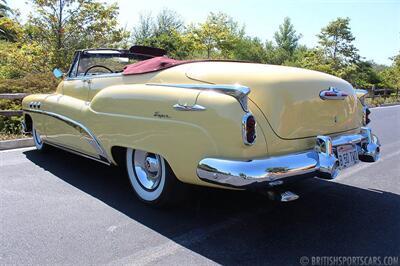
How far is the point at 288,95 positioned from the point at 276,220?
107 centimetres

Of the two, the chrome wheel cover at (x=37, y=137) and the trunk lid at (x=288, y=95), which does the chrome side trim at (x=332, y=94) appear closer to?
the trunk lid at (x=288, y=95)

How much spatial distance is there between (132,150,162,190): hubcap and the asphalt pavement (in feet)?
0.73

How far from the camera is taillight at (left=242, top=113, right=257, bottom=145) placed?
2975 mm

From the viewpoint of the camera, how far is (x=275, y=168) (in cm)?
297

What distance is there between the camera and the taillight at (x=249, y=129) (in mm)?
2975

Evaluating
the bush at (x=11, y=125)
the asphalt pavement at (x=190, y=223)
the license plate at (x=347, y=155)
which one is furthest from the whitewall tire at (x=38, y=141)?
the license plate at (x=347, y=155)

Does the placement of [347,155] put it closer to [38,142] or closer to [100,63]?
[100,63]

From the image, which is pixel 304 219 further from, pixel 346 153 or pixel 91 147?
pixel 91 147

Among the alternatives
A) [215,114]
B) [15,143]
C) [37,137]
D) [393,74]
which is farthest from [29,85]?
[393,74]

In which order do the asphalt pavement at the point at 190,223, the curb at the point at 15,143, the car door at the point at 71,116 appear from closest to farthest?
the asphalt pavement at the point at 190,223
the car door at the point at 71,116
the curb at the point at 15,143

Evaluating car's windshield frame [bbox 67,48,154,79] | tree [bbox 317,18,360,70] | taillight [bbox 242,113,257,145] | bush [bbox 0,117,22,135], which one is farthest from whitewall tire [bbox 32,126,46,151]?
tree [bbox 317,18,360,70]

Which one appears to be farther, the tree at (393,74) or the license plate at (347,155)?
the tree at (393,74)

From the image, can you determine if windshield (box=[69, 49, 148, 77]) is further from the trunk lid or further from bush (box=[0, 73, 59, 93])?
bush (box=[0, 73, 59, 93])

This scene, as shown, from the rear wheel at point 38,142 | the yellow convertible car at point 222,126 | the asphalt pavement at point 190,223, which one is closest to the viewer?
the asphalt pavement at point 190,223
